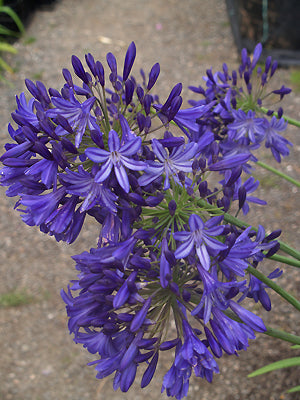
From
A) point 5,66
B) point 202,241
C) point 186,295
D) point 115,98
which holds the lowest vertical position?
point 5,66

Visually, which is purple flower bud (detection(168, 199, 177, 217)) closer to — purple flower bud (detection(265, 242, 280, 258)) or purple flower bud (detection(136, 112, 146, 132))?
purple flower bud (detection(136, 112, 146, 132))

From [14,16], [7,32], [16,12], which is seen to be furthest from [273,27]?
[16,12]

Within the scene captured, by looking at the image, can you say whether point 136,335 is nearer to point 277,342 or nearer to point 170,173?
point 170,173

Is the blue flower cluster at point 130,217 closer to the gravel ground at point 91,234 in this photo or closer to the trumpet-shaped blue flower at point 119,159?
the trumpet-shaped blue flower at point 119,159

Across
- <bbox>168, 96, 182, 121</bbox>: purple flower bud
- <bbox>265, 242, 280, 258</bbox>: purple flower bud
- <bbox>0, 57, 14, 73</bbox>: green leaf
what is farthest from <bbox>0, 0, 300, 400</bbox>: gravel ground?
<bbox>168, 96, 182, 121</bbox>: purple flower bud

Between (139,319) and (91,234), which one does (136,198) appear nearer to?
(139,319)
